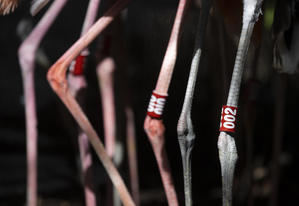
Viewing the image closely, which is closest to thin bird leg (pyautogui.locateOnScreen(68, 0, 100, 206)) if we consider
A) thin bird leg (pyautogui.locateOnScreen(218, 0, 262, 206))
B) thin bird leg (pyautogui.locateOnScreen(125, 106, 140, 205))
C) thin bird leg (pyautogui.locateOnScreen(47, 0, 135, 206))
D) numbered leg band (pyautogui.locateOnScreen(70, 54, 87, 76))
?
numbered leg band (pyautogui.locateOnScreen(70, 54, 87, 76))

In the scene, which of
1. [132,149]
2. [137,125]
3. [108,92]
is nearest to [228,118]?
[108,92]

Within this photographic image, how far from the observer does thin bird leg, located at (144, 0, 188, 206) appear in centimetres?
68

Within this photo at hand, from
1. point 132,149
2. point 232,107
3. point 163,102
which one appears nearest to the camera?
point 232,107

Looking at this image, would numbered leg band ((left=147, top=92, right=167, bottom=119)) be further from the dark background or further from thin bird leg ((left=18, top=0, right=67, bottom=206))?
the dark background

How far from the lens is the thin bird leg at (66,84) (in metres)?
0.70

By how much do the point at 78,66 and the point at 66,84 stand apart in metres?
0.11

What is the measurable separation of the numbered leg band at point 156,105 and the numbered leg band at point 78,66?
194 mm

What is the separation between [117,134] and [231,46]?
381mm

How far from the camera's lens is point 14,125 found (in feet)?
4.99

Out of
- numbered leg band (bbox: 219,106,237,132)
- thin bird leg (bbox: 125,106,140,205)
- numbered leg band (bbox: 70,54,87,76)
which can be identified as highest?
numbered leg band (bbox: 70,54,87,76)

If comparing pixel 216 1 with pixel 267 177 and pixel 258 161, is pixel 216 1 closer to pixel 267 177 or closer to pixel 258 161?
pixel 267 177

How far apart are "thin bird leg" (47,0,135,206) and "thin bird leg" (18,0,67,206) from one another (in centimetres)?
9

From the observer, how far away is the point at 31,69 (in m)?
0.81

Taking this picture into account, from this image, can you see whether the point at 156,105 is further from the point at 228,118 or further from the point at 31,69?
the point at 31,69
